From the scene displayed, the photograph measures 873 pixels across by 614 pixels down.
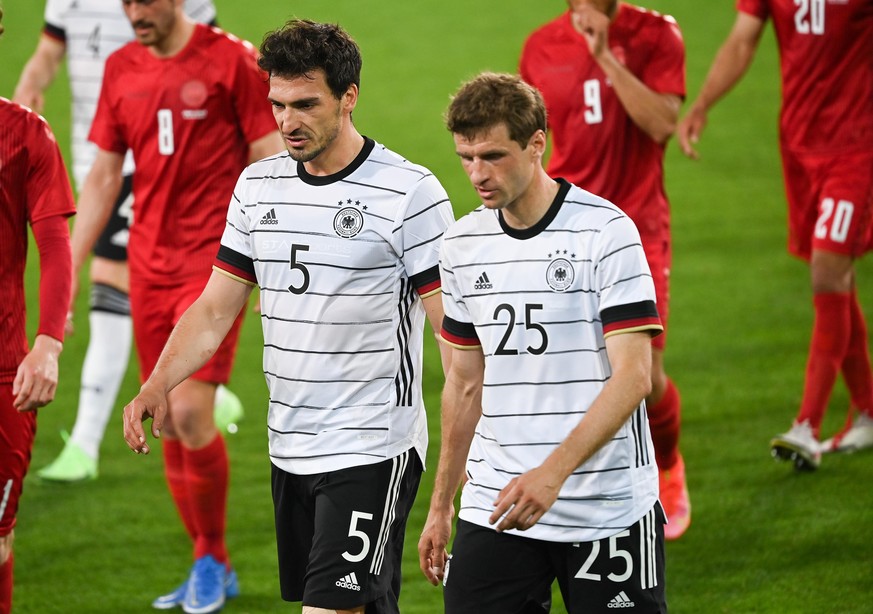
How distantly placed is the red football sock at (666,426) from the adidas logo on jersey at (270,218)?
2209mm

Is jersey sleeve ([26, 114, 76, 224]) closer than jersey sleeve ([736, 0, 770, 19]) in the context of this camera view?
Yes

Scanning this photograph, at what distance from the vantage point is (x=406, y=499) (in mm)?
4094

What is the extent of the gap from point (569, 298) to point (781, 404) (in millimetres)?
4289

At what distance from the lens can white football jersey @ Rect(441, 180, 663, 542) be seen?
3.47 meters

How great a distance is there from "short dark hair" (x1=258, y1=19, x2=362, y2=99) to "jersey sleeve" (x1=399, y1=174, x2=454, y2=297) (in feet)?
1.16

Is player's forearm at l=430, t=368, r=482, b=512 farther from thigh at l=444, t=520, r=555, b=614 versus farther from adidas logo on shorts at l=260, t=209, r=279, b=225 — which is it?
adidas logo on shorts at l=260, t=209, r=279, b=225

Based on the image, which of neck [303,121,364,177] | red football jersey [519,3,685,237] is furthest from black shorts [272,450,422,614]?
red football jersey [519,3,685,237]

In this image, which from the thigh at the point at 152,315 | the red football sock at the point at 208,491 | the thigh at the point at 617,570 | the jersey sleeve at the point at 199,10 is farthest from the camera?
the jersey sleeve at the point at 199,10

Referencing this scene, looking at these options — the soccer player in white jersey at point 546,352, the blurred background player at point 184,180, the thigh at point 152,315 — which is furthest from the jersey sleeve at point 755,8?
the soccer player in white jersey at point 546,352

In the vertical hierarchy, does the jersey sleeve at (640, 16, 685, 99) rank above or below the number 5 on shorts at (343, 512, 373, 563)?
above

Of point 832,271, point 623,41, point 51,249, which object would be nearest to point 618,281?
point 51,249

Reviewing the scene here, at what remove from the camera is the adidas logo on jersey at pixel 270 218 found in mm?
3975

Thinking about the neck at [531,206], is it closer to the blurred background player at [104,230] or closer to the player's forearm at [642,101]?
the player's forearm at [642,101]

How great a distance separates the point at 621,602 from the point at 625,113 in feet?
8.24
